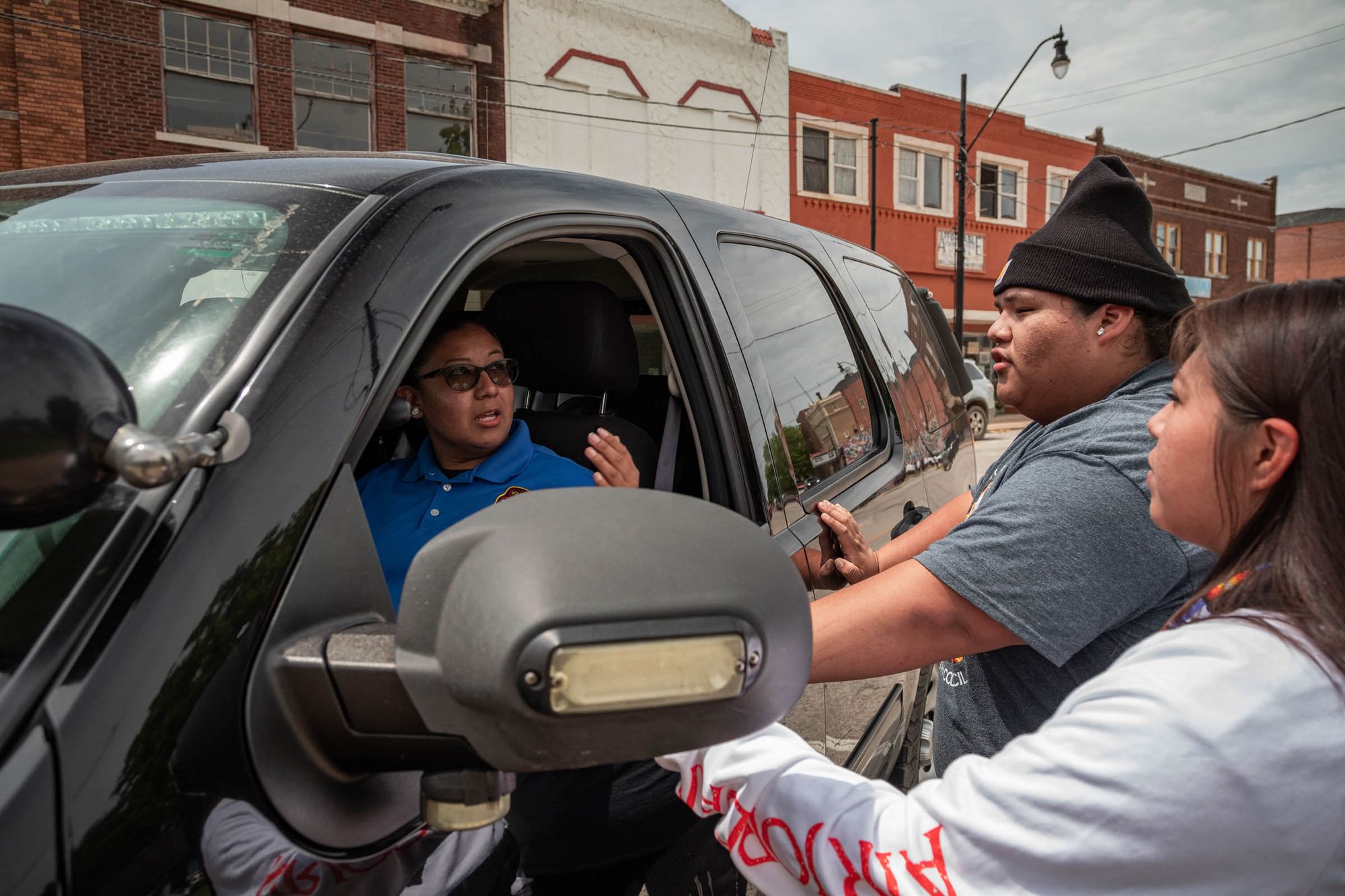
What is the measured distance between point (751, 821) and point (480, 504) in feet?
4.22

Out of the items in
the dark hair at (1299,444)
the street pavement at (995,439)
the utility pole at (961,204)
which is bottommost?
the street pavement at (995,439)

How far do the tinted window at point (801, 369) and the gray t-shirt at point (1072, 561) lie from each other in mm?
533

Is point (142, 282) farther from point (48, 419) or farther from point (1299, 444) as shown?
point (1299, 444)

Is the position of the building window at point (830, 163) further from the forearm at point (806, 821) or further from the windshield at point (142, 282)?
the forearm at point (806, 821)

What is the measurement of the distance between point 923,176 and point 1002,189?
Answer: 341cm

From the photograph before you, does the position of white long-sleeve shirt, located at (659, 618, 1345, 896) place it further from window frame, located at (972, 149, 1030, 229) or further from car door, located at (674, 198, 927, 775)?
window frame, located at (972, 149, 1030, 229)

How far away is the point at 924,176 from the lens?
24.7 meters

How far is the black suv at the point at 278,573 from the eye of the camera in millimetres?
797

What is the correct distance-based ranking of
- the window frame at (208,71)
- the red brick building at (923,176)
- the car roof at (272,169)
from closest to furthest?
the car roof at (272,169), the window frame at (208,71), the red brick building at (923,176)

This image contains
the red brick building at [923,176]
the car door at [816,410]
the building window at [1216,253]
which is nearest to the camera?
the car door at [816,410]

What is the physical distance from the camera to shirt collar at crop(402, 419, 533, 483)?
2.34m

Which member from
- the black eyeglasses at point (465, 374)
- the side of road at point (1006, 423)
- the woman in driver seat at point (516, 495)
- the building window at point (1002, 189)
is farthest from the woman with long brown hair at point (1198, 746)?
the building window at point (1002, 189)

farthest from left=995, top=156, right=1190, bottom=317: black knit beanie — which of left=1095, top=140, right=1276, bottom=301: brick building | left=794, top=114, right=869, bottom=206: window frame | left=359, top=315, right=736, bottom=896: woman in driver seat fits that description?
left=1095, top=140, right=1276, bottom=301: brick building

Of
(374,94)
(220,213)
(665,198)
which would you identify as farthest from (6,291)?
(374,94)
